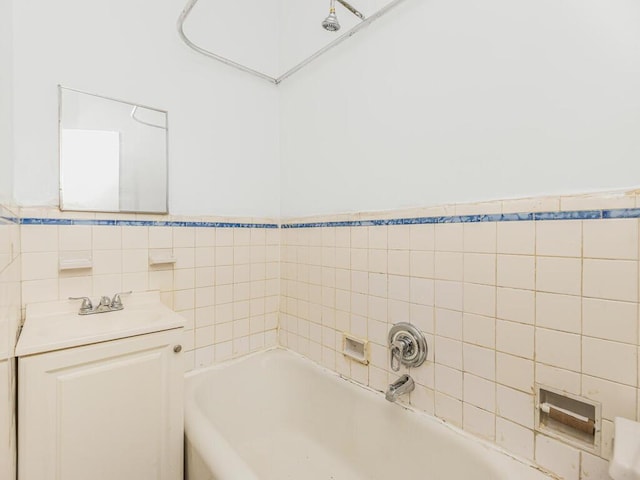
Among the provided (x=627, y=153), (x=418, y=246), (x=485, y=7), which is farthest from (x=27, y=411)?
(x=485, y=7)

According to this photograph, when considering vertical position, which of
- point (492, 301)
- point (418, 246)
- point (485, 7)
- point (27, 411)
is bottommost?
point (27, 411)

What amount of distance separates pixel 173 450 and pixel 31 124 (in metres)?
1.43

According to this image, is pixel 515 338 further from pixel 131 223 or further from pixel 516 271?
pixel 131 223

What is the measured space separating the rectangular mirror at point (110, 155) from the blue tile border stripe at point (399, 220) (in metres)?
0.06

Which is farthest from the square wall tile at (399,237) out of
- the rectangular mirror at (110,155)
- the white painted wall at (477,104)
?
the rectangular mirror at (110,155)

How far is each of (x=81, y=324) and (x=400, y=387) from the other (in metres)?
1.27

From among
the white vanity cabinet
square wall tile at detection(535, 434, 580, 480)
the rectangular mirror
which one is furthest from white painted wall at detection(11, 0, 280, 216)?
square wall tile at detection(535, 434, 580, 480)

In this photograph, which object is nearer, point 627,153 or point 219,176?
point 627,153

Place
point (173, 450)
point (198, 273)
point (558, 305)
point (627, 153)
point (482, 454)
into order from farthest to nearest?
point (198, 273) < point (173, 450) < point (482, 454) < point (558, 305) < point (627, 153)

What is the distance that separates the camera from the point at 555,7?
98 cm

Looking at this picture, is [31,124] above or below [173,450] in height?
above

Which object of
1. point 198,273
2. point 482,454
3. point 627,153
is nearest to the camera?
point 627,153

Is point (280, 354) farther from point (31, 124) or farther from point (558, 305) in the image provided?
point (31, 124)

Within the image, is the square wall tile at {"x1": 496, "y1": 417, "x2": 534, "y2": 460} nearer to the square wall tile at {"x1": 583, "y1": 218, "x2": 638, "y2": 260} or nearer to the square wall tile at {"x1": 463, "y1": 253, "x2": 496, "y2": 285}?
the square wall tile at {"x1": 463, "y1": 253, "x2": 496, "y2": 285}
